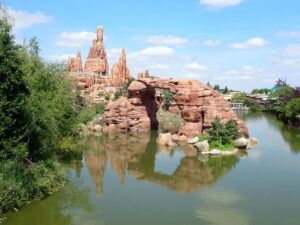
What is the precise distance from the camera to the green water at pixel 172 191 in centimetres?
1201

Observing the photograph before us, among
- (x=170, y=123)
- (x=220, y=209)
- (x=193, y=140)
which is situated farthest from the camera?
(x=170, y=123)

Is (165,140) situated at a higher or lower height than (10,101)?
Answer: lower

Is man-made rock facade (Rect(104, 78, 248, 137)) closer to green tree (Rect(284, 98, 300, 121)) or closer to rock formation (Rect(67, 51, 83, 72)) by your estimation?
green tree (Rect(284, 98, 300, 121))

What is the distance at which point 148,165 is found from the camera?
68.7 ft

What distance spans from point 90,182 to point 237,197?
21.0ft

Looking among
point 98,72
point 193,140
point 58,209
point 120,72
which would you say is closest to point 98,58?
point 98,72

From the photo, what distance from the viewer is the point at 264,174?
61.4 ft

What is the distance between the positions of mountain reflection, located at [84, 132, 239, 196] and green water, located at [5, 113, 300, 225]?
0.14 feet

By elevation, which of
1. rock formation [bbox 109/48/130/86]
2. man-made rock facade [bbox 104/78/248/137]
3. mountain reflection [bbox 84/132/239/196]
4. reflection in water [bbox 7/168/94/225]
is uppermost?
rock formation [bbox 109/48/130/86]

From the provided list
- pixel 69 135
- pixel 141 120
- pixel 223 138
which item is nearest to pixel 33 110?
pixel 69 135

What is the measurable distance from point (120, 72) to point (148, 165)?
6248 centimetres

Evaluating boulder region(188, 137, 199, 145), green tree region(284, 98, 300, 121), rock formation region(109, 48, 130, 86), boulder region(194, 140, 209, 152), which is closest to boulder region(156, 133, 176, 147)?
boulder region(188, 137, 199, 145)

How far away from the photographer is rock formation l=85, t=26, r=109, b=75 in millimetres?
91062

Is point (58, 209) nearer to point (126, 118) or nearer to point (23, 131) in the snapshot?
point (23, 131)
